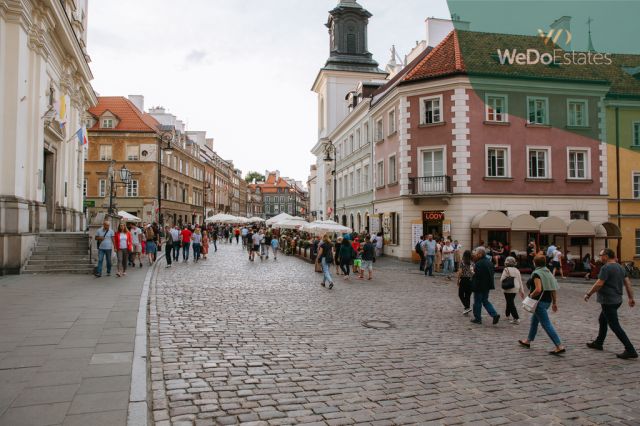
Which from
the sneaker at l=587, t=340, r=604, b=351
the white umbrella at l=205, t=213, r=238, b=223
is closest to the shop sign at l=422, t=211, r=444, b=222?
the white umbrella at l=205, t=213, r=238, b=223

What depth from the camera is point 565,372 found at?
21.9ft

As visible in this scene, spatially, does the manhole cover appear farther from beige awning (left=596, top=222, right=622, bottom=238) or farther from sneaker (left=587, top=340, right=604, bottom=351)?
beige awning (left=596, top=222, right=622, bottom=238)

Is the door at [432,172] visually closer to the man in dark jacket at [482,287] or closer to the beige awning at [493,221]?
the beige awning at [493,221]

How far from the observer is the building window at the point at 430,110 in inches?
1089

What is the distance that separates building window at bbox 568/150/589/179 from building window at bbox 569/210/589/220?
2.08m

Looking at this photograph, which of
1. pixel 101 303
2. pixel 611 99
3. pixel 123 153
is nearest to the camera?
pixel 611 99

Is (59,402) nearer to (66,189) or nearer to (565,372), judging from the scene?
(565,372)

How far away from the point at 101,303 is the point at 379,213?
80.2ft

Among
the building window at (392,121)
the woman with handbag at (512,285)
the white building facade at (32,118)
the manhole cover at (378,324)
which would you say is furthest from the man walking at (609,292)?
the building window at (392,121)

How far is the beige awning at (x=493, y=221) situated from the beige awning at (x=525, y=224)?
310 mm

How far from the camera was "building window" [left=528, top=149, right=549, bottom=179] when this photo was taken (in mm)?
27625

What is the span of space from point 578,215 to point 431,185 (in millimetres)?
9167

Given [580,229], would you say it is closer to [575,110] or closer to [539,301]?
[539,301]

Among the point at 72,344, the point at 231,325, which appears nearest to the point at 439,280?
the point at 231,325
